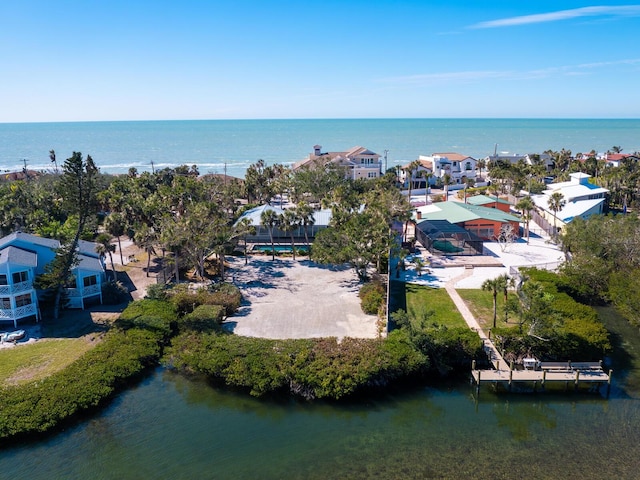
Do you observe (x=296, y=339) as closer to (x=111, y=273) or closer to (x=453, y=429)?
(x=453, y=429)

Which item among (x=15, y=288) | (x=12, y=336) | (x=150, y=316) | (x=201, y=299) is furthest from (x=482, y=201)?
(x=12, y=336)

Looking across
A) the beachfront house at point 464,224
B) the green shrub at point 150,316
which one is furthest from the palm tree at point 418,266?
the green shrub at point 150,316

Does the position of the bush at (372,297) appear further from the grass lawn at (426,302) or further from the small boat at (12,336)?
the small boat at (12,336)

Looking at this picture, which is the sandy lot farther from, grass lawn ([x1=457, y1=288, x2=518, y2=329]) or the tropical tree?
the tropical tree

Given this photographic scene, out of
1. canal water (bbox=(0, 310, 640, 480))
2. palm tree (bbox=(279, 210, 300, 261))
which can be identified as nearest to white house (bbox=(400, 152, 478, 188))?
palm tree (bbox=(279, 210, 300, 261))

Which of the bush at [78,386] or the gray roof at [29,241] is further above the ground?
the gray roof at [29,241]

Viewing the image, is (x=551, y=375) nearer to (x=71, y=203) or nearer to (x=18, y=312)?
(x=71, y=203)

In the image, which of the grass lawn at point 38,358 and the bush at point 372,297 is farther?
the bush at point 372,297
